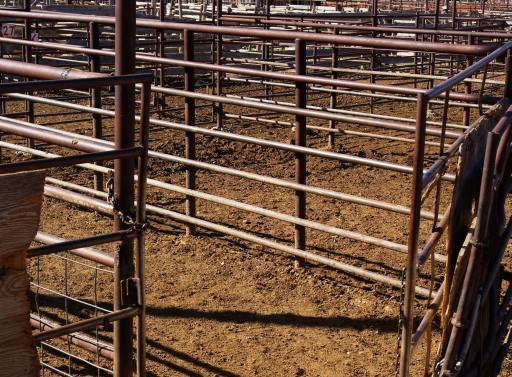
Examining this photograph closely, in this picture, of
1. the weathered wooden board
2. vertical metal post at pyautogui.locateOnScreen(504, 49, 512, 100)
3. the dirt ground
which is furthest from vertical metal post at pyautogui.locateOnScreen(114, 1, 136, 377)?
vertical metal post at pyautogui.locateOnScreen(504, 49, 512, 100)

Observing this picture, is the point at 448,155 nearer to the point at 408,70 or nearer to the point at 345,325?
the point at 345,325

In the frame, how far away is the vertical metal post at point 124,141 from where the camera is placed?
277 cm

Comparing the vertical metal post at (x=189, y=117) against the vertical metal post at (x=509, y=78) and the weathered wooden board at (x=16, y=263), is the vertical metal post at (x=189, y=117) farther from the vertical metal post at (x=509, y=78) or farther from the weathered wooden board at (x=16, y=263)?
the weathered wooden board at (x=16, y=263)

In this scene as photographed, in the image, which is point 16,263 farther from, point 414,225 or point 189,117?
point 189,117

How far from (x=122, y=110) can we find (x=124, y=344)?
896mm

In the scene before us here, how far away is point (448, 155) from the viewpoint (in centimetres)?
288

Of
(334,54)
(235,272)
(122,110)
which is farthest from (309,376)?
(334,54)

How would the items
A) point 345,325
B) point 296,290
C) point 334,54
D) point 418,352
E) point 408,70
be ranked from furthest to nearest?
point 408,70 → point 334,54 → point 296,290 → point 345,325 → point 418,352

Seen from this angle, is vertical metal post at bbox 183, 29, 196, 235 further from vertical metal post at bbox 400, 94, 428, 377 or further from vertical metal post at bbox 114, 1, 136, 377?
vertical metal post at bbox 400, 94, 428, 377

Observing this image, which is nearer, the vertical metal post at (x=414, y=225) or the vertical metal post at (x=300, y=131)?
the vertical metal post at (x=414, y=225)

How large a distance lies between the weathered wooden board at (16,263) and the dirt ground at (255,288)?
3.17ft

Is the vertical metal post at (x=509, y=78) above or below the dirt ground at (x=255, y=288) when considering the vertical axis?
above

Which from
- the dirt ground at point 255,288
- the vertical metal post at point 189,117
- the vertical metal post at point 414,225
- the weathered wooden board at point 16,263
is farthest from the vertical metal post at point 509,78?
the weathered wooden board at point 16,263

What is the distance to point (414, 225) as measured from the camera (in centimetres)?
256
